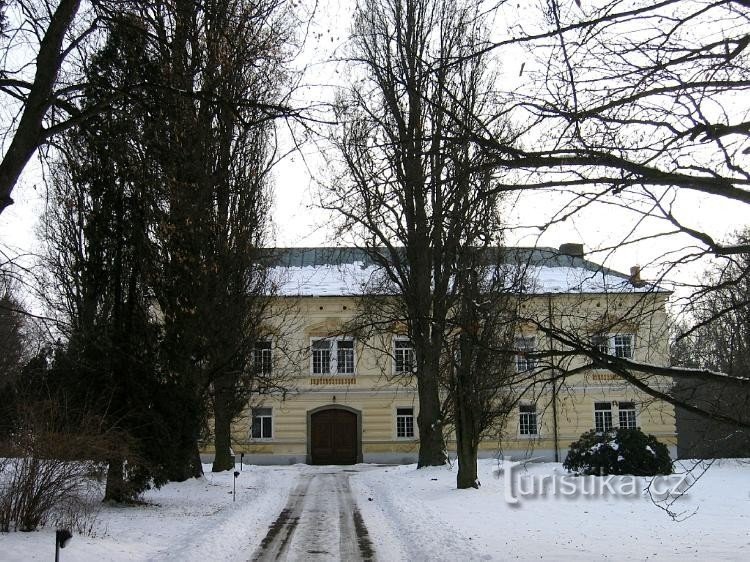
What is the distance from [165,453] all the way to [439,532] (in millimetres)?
6937

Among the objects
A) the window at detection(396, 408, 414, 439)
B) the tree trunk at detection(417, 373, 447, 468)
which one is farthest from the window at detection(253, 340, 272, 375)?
the window at detection(396, 408, 414, 439)

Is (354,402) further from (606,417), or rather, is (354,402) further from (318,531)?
(318,531)

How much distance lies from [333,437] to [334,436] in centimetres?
8

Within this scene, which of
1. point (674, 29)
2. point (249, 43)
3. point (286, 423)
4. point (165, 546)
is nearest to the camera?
point (674, 29)

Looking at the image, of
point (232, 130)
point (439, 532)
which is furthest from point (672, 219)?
point (232, 130)

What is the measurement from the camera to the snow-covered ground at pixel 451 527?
10.3 meters

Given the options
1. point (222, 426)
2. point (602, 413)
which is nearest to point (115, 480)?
point (222, 426)

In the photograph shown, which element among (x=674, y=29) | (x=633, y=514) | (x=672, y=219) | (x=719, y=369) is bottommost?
(x=633, y=514)

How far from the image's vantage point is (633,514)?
565 inches

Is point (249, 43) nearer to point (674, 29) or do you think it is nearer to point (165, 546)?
point (674, 29)

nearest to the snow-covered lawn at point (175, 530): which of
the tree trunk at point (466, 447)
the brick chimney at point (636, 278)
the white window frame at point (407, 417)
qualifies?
the tree trunk at point (466, 447)

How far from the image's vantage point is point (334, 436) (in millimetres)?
38469

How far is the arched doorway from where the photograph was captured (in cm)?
3806

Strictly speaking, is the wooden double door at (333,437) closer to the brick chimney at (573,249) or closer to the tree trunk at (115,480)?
the tree trunk at (115,480)
